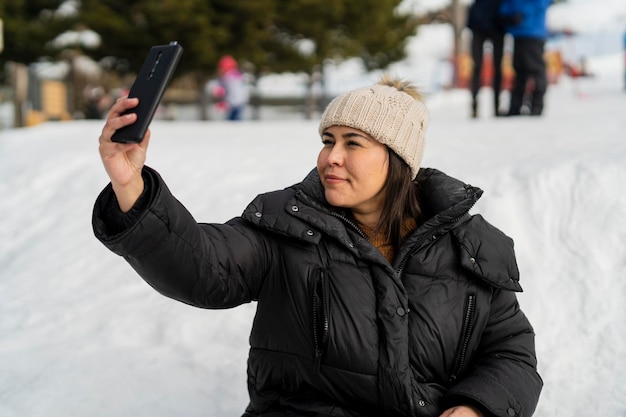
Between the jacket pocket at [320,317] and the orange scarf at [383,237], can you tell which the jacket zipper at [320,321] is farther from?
the orange scarf at [383,237]

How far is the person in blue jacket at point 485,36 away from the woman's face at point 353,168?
618 centimetres

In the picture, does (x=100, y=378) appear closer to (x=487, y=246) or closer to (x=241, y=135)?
(x=487, y=246)

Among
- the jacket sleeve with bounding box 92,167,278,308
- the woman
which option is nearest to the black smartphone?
the jacket sleeve with bounding box 92,167,278,308

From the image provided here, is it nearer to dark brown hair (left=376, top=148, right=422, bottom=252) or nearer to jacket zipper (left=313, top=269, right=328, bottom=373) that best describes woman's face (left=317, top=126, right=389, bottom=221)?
dark brown hair (left=376, top=148, right=422, bottom=252)

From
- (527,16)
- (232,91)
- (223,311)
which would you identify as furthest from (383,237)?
(232,91)

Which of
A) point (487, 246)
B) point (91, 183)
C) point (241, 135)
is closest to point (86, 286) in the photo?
point (91, 183)

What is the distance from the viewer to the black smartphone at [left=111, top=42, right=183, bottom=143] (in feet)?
5.50

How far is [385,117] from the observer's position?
2.18 m

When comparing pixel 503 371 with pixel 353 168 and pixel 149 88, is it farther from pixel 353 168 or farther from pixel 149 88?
pixel 149 88

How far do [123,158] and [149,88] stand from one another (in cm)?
18

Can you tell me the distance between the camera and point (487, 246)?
7.19 ft

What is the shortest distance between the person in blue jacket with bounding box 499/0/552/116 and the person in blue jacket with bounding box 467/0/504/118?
207 mm

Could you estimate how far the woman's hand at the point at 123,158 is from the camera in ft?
5.58

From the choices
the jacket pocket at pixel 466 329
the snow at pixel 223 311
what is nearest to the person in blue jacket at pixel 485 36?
the snow at pixel 223 311
